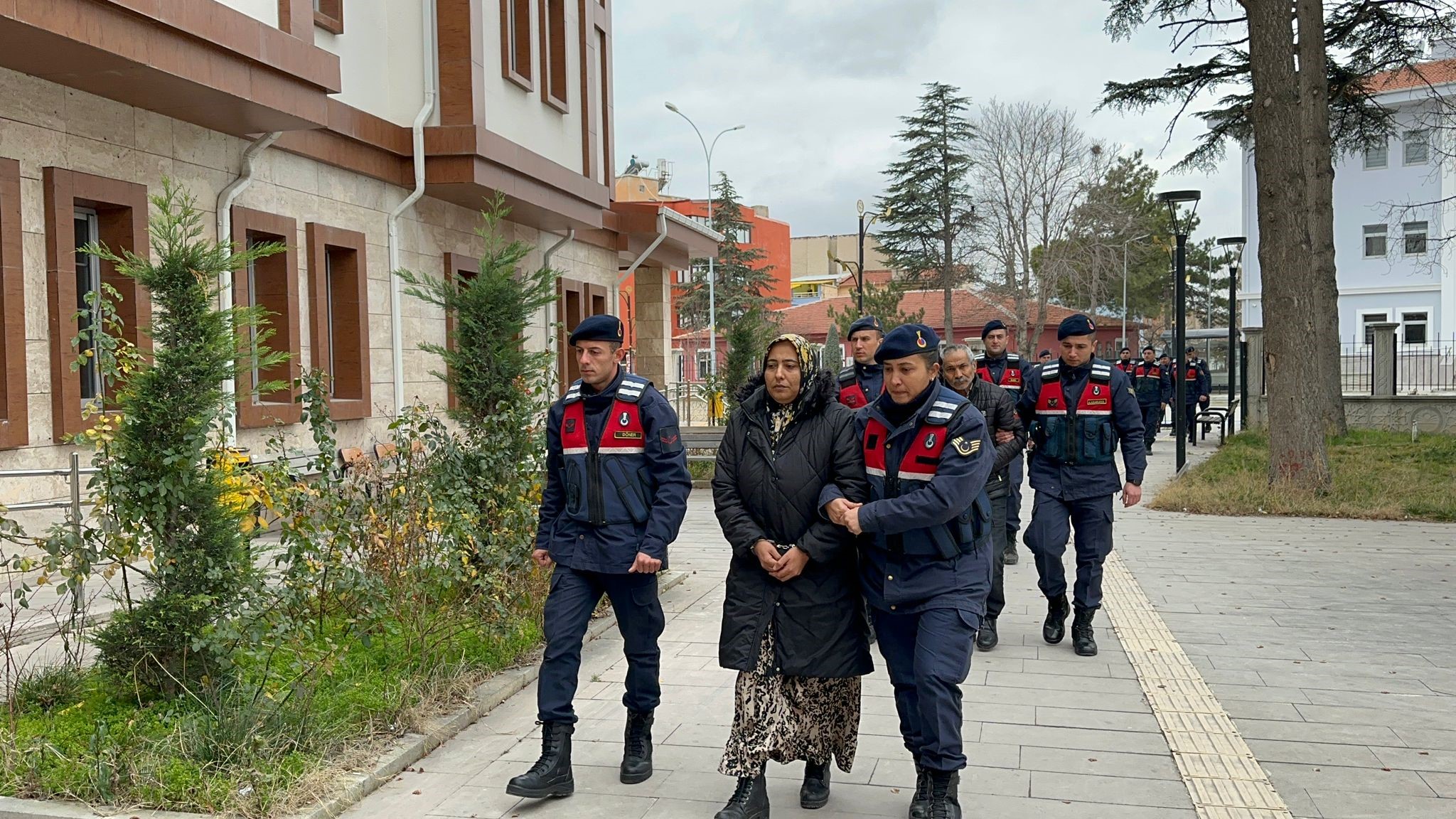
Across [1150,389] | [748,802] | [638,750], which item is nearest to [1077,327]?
[638,750]

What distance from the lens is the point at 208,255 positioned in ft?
16.8

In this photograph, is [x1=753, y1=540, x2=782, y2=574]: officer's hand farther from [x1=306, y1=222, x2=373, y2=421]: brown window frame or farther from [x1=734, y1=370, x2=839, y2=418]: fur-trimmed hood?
[x1=306, y1=222, x2=373, y2=421]: brown window frame

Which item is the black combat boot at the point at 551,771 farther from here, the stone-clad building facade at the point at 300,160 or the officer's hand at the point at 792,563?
the stone-clad building facade at the point at 300,160

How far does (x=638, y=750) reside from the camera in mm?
5289

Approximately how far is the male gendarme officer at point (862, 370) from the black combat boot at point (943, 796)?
12.2 ft

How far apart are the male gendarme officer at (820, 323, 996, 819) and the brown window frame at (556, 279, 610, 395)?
48.0 feet

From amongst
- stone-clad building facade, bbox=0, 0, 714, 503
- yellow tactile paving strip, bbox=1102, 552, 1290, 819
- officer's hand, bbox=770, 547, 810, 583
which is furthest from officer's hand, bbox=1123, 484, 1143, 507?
stone-clad building facade, bbox=0, 0, 714, 503

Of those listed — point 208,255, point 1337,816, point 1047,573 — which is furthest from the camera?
point 1047,573

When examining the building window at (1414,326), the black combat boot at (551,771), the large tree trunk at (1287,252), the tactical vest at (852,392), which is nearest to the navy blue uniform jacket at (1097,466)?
the tactical vest at (852,392)

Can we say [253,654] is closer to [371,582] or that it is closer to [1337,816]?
[371,582]

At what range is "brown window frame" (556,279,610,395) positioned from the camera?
1986cm

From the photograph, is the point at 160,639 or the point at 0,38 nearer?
the point at 160,639

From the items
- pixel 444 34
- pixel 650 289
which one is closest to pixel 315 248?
pixel 444 34

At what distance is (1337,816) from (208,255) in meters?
5.03
